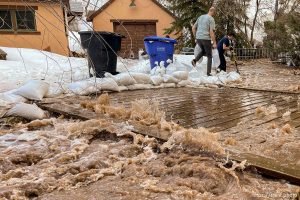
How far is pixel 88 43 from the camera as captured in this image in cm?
632

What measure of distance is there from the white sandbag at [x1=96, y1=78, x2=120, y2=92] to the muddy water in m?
2.81

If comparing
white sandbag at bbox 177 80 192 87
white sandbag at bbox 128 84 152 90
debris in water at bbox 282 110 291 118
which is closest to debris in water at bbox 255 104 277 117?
debris in water at bbox 282 110 291 118

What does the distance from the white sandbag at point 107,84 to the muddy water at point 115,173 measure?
9.23ft

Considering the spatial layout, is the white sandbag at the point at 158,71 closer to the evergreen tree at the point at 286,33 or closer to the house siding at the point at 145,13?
the evergreen tree at the point at 286,33

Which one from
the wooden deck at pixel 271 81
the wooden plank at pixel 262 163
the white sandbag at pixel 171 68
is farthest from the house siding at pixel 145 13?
the wooden plank at pixel 262 163

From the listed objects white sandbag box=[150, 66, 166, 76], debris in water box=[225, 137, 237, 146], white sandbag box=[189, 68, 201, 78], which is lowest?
debris in water box=[225, 137, 237, 146]

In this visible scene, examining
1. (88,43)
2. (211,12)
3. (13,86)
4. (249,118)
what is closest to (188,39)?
(211,12)

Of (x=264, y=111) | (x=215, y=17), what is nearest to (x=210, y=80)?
(x=264, y=111)

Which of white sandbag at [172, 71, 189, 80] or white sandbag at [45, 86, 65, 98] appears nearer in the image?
white sandbag at [45, 86, 65, 98]

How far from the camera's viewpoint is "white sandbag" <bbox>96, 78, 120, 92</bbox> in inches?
217

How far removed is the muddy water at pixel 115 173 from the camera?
1.70m

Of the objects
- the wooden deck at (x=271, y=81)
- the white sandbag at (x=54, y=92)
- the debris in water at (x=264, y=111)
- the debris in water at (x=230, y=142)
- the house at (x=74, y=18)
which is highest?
the house at (x=74, y=18)

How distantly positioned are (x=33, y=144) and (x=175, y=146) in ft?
3.95

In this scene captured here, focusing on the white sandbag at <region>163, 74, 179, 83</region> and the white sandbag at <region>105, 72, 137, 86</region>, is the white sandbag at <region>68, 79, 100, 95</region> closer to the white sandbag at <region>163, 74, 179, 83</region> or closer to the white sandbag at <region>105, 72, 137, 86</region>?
the white sandbag at <region>105, 72, 137, 86</region>
